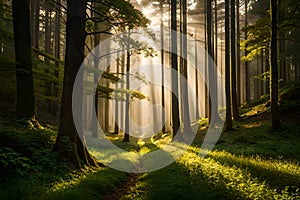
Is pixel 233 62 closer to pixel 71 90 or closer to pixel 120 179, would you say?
pixel 71 90

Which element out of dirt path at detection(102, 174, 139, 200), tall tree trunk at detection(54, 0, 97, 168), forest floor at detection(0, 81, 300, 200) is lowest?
dirt path at detection(102, 174, 139, 200)

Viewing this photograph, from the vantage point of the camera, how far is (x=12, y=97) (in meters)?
18.1

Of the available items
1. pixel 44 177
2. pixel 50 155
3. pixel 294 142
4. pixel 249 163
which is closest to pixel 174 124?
pixel 294 142

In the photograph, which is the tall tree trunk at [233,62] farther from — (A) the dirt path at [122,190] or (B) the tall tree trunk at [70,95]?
(A) the dirt path at [122,190]

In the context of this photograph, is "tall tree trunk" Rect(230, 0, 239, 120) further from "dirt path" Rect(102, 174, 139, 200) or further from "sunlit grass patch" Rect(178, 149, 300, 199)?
"dirt path" Rect(102, 174, 139, 200)

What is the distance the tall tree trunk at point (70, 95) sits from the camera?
8.49m

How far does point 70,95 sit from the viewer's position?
351 inches

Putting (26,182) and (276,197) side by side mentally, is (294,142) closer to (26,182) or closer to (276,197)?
(276,197)

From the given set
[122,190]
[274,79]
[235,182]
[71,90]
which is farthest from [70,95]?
[274,79]

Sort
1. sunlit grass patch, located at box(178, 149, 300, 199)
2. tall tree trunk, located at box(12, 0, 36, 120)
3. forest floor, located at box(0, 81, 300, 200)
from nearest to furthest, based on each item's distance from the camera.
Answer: sunlit grass patch, located at box(178, 149, 300, 199)
forest floor, located at box(0, 81, 300, 200)
tall tree trunk, located at box(12, 0, 36, 120)

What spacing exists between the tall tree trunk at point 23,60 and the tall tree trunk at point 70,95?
3.10 metres

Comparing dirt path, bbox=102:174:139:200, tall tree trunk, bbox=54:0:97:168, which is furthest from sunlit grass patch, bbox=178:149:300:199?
tall tree trunk, bbox=54:0:97:168

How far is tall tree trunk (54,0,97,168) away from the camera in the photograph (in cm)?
849

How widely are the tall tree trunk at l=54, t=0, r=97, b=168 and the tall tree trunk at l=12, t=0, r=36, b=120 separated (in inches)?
122
